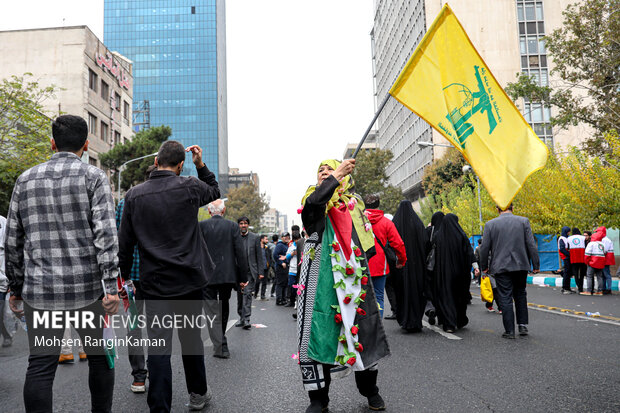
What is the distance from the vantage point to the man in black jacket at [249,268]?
31.2ft

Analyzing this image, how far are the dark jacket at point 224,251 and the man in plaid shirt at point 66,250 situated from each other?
362 cm

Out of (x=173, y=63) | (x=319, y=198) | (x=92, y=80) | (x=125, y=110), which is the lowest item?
(x=319, y=198)

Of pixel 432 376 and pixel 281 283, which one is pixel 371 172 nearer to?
pixel 281 283

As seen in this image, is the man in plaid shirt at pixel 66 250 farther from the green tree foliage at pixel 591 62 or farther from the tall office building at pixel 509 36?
the tall office building at pixel 509 36

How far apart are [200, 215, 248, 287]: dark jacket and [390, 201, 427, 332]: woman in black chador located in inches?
99.5

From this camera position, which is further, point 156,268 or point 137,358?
point 137,358

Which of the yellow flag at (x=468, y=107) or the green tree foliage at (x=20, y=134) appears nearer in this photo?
the yellow flag at (x=468, y=107)

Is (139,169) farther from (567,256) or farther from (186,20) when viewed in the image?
(186,20)

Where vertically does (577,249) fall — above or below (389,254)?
below

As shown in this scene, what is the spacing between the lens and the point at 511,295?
762 centimetres

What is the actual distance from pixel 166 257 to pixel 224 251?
11.1ft

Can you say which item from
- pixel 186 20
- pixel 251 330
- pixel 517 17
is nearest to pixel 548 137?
pixel 517 17

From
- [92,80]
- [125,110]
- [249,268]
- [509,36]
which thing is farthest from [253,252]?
[509,36]

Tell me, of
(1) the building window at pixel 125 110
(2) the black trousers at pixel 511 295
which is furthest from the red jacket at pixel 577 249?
(1) the building window at pixel 125 110
